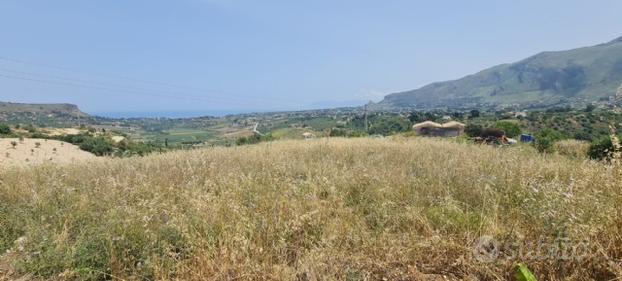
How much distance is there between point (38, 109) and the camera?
10456cm

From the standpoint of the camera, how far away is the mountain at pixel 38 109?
94.3 metres

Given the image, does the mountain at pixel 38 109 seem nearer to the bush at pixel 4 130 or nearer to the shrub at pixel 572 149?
the bush at pixel 4 130

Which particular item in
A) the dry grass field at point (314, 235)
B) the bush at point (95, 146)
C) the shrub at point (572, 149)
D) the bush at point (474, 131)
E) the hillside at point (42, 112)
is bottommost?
the bush at point (95, 146)

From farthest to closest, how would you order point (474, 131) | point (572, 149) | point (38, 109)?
point (38, 109) < point (474, 131) < point (572, 149)

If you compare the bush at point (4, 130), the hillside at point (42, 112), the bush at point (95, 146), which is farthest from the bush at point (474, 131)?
the hillside at point (42, 112)

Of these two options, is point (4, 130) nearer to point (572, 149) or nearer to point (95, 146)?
point (95, 146)

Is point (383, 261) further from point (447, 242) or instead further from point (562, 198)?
point (562, 198)

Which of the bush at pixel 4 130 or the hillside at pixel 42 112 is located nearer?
the bush at pixel 4 130

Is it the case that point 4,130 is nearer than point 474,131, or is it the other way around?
point 474,131

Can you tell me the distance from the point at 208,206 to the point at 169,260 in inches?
27.0

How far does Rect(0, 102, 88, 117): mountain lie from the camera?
94.3 meters

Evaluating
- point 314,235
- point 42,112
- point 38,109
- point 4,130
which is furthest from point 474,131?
point 38,109

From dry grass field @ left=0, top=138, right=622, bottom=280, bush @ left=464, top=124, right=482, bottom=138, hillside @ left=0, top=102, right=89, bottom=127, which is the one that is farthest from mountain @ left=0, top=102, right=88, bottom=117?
dry grass field @ left=0, top=138, right=622, bottom=280

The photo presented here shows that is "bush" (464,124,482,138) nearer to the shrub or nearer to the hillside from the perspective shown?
the shrub
